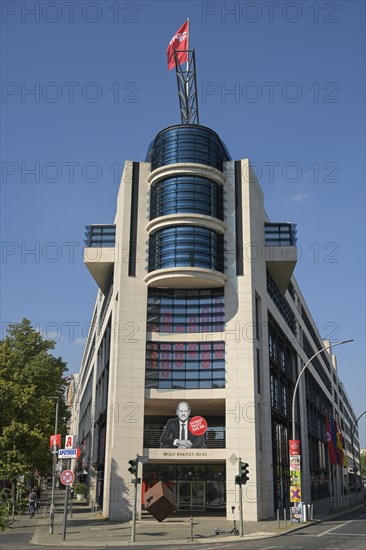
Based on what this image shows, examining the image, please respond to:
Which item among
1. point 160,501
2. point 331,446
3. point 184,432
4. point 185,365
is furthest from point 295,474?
point 331,446

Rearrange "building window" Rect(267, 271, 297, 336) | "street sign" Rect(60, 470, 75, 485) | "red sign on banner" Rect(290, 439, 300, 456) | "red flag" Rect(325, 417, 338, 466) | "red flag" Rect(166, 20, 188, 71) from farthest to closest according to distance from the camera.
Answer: "red flag" Rect(325, 417, 338, 466) → "building window" Rect(267, 271, 297, 336) → "red flag" Rect(166, 20, 188, 71) → "red sign on banner" Rect(290, 439, 300, 456) → "street sign" Rect(60, 470, 75, 485)

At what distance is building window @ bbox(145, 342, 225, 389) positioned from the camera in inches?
1678

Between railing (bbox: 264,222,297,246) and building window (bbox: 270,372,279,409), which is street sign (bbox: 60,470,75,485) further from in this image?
railing (bbox: 264,222,297,246)

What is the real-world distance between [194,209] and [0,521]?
32.4 metres

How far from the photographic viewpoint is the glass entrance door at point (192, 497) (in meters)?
44.1

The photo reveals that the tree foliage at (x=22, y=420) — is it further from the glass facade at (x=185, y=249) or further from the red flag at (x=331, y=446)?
the red flag at (x=331, y=446)

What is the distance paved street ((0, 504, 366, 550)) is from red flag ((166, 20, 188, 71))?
36.2m

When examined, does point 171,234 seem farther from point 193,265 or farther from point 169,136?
point 169,136

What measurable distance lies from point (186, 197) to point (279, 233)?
12.1 meters

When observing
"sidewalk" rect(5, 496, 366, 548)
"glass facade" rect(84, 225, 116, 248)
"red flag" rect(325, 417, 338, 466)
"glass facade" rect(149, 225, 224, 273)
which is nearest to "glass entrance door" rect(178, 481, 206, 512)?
"sidewalk" rect(5, 496, 366, 548)

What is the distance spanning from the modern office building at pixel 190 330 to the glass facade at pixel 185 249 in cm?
8

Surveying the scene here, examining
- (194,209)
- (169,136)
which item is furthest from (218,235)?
(169,136)

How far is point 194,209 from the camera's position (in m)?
43.8

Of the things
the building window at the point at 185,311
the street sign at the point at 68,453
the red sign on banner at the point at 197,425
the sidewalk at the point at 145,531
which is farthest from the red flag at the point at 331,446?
the street sign at the point at 68,453
